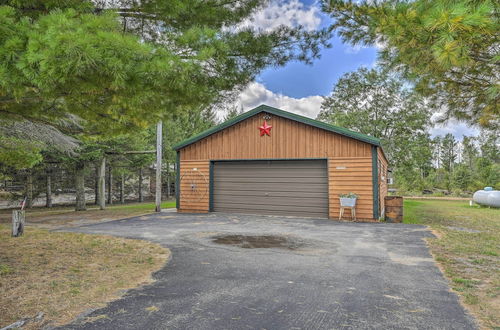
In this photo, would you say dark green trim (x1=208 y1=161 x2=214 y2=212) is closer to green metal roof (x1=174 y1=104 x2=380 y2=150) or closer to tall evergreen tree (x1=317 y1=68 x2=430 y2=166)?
green metal roof (x1=174 y1=104 x2=380 y2=150)

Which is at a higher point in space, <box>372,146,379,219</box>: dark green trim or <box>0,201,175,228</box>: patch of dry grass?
<box>372,146,379,219</box>: dark green trim

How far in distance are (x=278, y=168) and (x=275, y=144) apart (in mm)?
844

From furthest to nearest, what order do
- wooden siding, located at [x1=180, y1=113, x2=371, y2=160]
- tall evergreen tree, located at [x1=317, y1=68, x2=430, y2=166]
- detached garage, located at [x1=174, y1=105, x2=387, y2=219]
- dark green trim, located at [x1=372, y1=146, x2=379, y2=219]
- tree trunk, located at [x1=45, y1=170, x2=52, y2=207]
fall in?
tall evergreen tree, located at [x1=317, y1=68, x2=430, y2=166]
tree trunk, located at [x1=45, y1=170, x2=52, y2=207]
wooden siding, located at [x1=180, y1=113, x2=371, y2=160]
detached garage, located at [x1=174, y1=105, x2=387, y2=219]
dark green trim, located at [x1=372, y1=146, x2=379, y2=219]

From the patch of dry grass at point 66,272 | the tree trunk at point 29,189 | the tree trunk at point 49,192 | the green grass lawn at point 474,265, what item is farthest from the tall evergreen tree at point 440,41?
the tree trunk at point 49,192

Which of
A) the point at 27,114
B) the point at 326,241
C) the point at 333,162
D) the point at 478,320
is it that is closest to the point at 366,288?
the point at 478,320

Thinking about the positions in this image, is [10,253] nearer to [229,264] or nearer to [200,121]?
[229,264]

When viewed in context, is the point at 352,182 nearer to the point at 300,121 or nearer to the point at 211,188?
the point at 300,121

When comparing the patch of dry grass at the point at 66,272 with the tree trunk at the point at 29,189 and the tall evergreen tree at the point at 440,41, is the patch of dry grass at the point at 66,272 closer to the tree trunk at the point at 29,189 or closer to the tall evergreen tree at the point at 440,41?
the tall evergreen tree at the point at 440,41

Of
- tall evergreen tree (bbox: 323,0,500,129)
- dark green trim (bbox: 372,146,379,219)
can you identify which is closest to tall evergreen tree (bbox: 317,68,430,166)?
dark green trim (bbox: 372,146,379,219)

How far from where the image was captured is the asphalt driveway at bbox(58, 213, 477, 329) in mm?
2547

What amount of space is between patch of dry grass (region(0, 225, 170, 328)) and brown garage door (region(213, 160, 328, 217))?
5.28m

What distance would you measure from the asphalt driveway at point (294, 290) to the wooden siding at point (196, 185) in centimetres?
506

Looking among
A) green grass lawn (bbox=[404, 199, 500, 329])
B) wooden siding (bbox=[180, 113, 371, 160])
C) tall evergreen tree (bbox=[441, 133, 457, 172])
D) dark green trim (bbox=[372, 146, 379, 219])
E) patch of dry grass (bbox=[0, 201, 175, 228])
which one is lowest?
patch of dry grass (bbox=[0, 201, 175, 228])

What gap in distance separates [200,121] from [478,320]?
22.6 m
